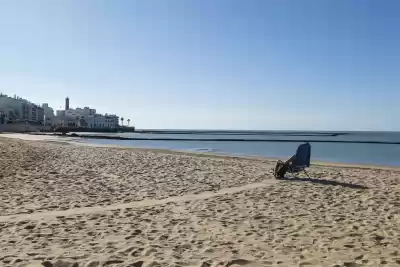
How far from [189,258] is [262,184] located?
267 inches

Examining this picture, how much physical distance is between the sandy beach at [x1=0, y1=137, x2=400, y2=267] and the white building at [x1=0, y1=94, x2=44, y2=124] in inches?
5003

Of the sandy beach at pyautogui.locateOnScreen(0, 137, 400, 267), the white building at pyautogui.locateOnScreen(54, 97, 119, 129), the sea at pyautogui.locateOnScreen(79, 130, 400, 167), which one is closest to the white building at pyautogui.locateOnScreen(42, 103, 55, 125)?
the white building at pyautogui.locateOnScreen(54, 97, 119, 129)

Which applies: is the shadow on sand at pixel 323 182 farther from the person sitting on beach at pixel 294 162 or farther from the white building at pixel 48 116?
the white building at pixel 48 116

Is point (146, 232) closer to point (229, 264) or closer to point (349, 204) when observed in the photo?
point (229, 264)

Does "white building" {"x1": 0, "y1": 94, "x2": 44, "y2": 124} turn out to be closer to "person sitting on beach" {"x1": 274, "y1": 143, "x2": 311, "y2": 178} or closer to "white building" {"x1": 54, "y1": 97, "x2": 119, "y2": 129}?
"white building" {"x1": 54, "y1": 97, "x2": 119, "y2": 129}

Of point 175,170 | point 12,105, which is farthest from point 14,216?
point 12,105

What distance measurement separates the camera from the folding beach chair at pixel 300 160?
12.3 m

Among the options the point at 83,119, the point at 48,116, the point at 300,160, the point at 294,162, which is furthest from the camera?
the point at 48,116

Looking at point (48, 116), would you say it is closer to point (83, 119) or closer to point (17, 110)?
point (83, 119)

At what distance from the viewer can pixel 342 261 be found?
4.26 m

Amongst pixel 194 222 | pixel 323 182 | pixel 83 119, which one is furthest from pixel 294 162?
pixel 83 119

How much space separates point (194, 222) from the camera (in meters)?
6.17

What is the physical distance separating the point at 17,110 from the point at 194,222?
15322 cm

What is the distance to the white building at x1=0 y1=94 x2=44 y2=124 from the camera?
133m
